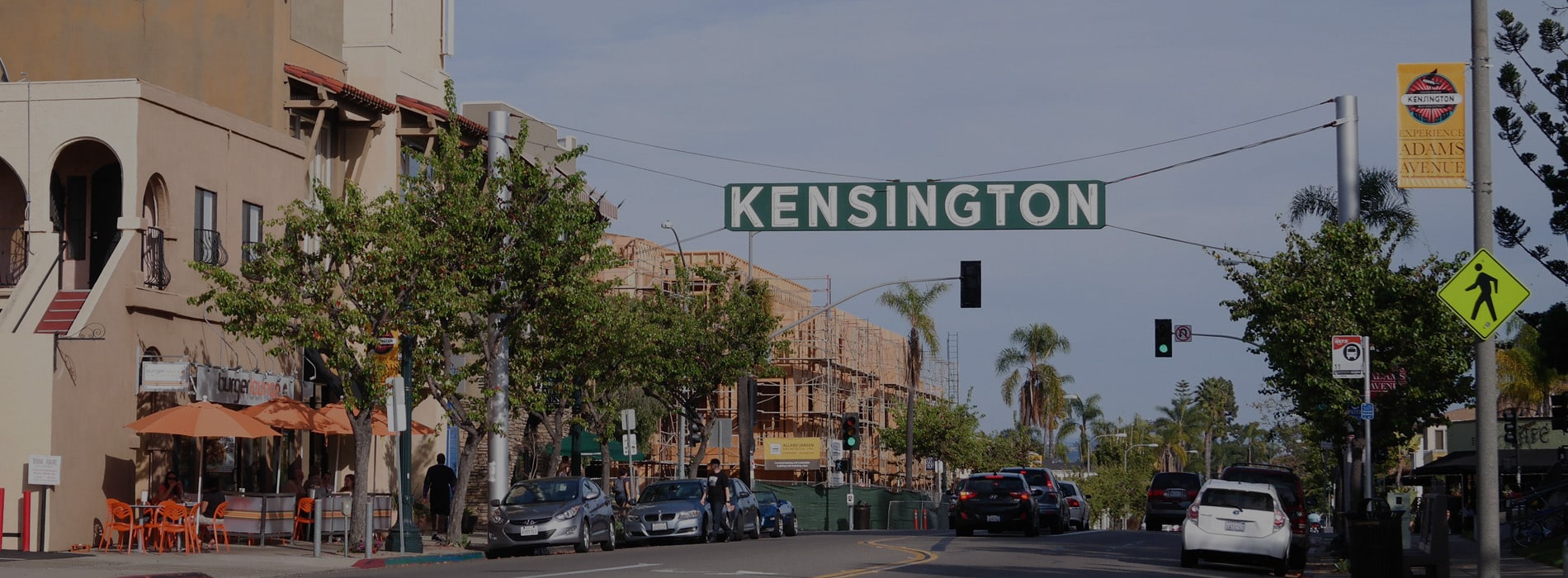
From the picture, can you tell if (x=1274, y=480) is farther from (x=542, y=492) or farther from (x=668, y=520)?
(x=542, y=492)

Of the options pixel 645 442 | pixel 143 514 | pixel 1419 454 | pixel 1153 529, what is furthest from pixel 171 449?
pixel 1419 454

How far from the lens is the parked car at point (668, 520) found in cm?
3262

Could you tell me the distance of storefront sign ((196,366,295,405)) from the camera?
29016 millimetres

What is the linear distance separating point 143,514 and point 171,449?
10.4 feet

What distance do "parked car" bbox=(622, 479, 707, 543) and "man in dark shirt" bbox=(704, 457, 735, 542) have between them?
0.19m

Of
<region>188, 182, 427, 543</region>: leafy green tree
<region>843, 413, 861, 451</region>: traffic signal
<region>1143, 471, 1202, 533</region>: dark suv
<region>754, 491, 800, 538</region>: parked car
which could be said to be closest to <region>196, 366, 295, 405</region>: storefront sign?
<region>188, 182, 427, 543</region>: leafy green tree

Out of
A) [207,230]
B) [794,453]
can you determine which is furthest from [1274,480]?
[794,453]

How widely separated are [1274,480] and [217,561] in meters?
19.1

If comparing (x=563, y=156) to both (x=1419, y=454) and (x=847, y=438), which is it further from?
(x=1419, y=454)

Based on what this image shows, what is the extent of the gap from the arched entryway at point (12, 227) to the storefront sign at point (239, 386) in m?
3.74

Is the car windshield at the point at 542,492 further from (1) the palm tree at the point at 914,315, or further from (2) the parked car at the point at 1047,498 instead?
(1) the palm tree at the point at 914,315

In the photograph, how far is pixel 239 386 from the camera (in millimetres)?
30359

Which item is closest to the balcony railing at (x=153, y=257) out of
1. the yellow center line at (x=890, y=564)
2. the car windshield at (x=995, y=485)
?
the yellow center line at (x=890, y=564)

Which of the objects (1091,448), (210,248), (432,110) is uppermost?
(432,110)
